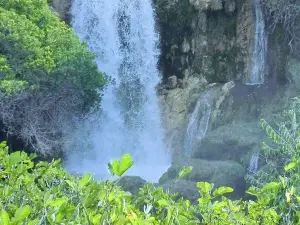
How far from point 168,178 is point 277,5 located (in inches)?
250

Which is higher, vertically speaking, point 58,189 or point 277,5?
point 277,5

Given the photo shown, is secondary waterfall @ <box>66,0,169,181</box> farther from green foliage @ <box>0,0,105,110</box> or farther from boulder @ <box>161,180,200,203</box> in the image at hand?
boulder @ <box>161,180,200,203</box>

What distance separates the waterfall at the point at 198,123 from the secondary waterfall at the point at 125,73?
3.71 ft

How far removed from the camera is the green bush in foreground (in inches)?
73.0

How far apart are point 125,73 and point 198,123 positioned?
3224 millimetres

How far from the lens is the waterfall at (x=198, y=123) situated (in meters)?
13.7

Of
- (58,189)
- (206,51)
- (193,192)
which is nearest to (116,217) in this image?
(58,189)

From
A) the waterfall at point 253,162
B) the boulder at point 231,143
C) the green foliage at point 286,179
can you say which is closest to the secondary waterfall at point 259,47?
the boulder at point 231,143

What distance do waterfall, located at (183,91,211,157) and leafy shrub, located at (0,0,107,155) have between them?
9.83ft

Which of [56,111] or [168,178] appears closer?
[168,178]

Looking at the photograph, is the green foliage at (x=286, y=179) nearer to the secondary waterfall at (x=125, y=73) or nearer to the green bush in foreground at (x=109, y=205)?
the green bush in foreground at (x=109, y=205)

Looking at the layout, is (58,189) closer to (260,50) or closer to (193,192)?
(193,192)

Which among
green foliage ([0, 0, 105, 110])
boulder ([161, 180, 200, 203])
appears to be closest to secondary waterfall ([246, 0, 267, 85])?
green foliage ([0, 0, 105, 110])

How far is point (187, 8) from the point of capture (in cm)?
1532
